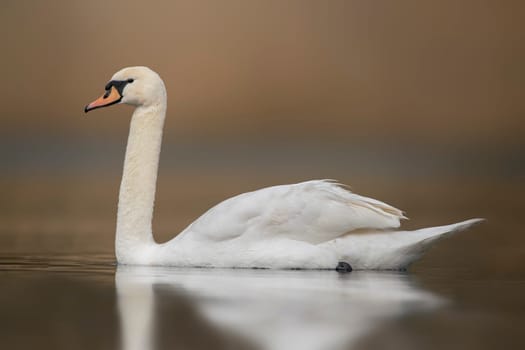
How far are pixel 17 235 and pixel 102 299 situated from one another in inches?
178

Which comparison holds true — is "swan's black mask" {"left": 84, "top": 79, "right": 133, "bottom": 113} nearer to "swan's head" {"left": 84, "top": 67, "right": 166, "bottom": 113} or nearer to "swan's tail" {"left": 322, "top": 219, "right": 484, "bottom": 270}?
"swan's head" {"left": 84, "top": 67, "right": 166, "bottom": 113}

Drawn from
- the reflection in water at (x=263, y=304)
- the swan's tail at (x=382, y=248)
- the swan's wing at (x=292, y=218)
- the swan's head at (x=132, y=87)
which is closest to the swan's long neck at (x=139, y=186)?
the swan's head at (x=132, y=87)

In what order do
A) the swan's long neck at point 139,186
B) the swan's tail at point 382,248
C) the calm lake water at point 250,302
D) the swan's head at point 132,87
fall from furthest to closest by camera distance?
the swan's head at point 132,87 → the swan's long neck at point 139,186 → the swan's tail at point 382,248 → the calm lake water at point 250,302

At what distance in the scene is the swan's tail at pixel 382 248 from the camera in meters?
8.77

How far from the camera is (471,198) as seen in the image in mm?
19531

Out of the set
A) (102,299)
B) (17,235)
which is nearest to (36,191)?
(17,235)

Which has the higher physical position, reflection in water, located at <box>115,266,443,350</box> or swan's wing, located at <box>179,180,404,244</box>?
swan's wing, located at <box>179,180,404,244</box>

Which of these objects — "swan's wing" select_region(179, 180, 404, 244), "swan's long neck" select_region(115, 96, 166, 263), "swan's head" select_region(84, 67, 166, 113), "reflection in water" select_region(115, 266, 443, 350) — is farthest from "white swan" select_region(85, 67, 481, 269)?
"swan's head" select_region(84, 67, 166, 113)

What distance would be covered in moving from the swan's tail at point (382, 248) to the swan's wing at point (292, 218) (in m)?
0.09

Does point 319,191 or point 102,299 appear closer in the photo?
point 102,299

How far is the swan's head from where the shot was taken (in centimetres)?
966

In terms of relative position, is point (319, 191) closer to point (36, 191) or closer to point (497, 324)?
point (497, 324)

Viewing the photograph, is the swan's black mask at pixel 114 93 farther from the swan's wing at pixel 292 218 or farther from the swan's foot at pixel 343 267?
the swan's foot at pixel 343 267

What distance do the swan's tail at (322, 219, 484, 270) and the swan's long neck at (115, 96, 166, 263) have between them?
1.36 meters
